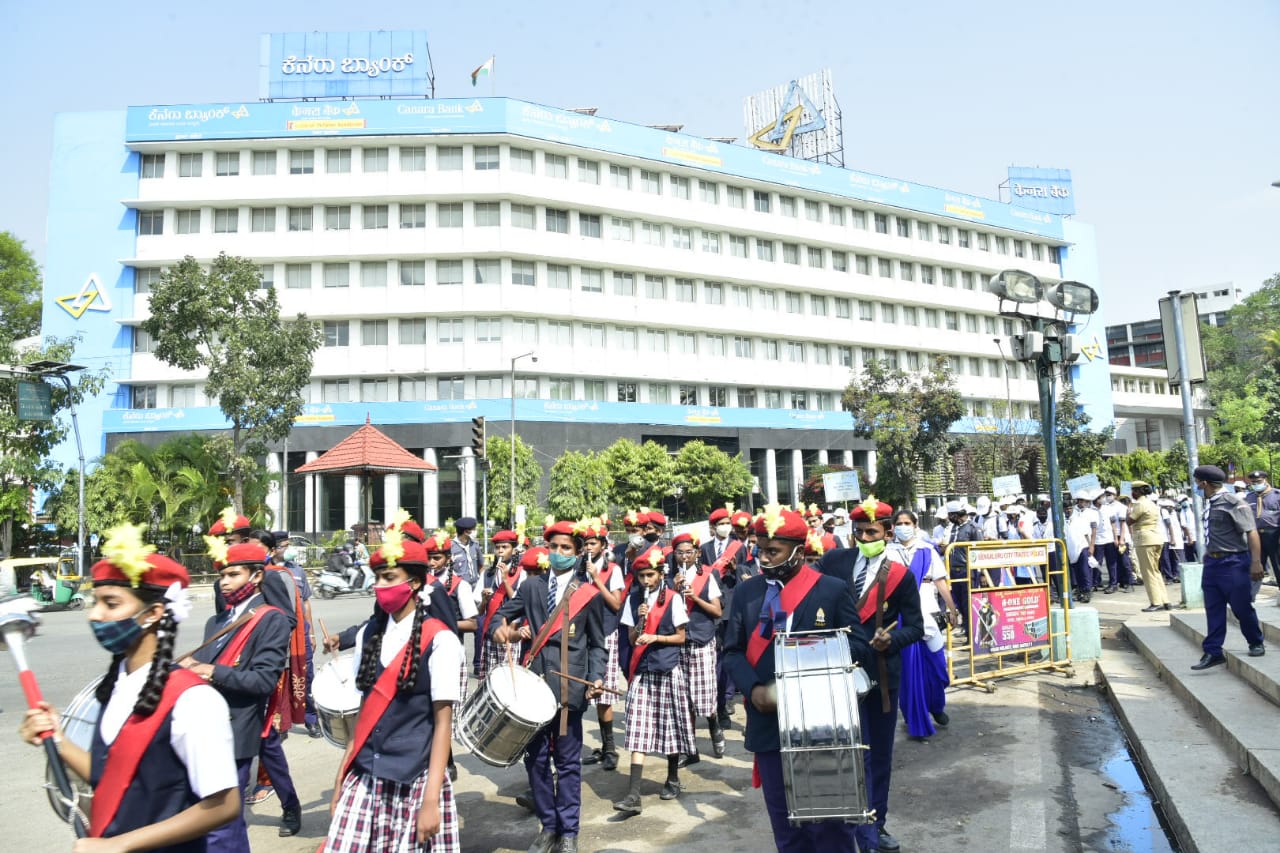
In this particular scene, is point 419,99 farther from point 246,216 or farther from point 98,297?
point 98,297

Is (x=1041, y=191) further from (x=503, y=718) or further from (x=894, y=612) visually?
(x=503, y=718)

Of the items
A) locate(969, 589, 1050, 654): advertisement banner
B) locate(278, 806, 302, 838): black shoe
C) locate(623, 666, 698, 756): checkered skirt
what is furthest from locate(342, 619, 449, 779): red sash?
locate(969, 589, 1050, 654): advertisement banner

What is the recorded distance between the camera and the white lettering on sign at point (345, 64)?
157 ft

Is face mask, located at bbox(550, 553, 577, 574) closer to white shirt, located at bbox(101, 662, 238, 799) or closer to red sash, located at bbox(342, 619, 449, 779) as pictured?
red sash, located at bbox(342, 619, 449, 779)

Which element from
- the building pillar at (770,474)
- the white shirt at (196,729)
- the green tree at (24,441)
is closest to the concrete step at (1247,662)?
the white shirt at (196,729)

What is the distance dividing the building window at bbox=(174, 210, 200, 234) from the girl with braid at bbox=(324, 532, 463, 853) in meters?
47.7

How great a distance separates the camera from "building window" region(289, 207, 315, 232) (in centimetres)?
4562

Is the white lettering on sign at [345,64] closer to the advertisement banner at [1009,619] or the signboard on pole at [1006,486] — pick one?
the signboard on pole at [1006,486]

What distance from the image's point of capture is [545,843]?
549 cm

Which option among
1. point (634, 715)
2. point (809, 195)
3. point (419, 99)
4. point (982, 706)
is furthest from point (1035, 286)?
point (809, 195)

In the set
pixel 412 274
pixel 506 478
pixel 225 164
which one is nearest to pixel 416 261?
pixel 412 274

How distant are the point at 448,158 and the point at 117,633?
46.5 m

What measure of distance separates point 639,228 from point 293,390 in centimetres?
2356

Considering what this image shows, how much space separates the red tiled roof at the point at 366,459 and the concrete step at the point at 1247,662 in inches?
842
